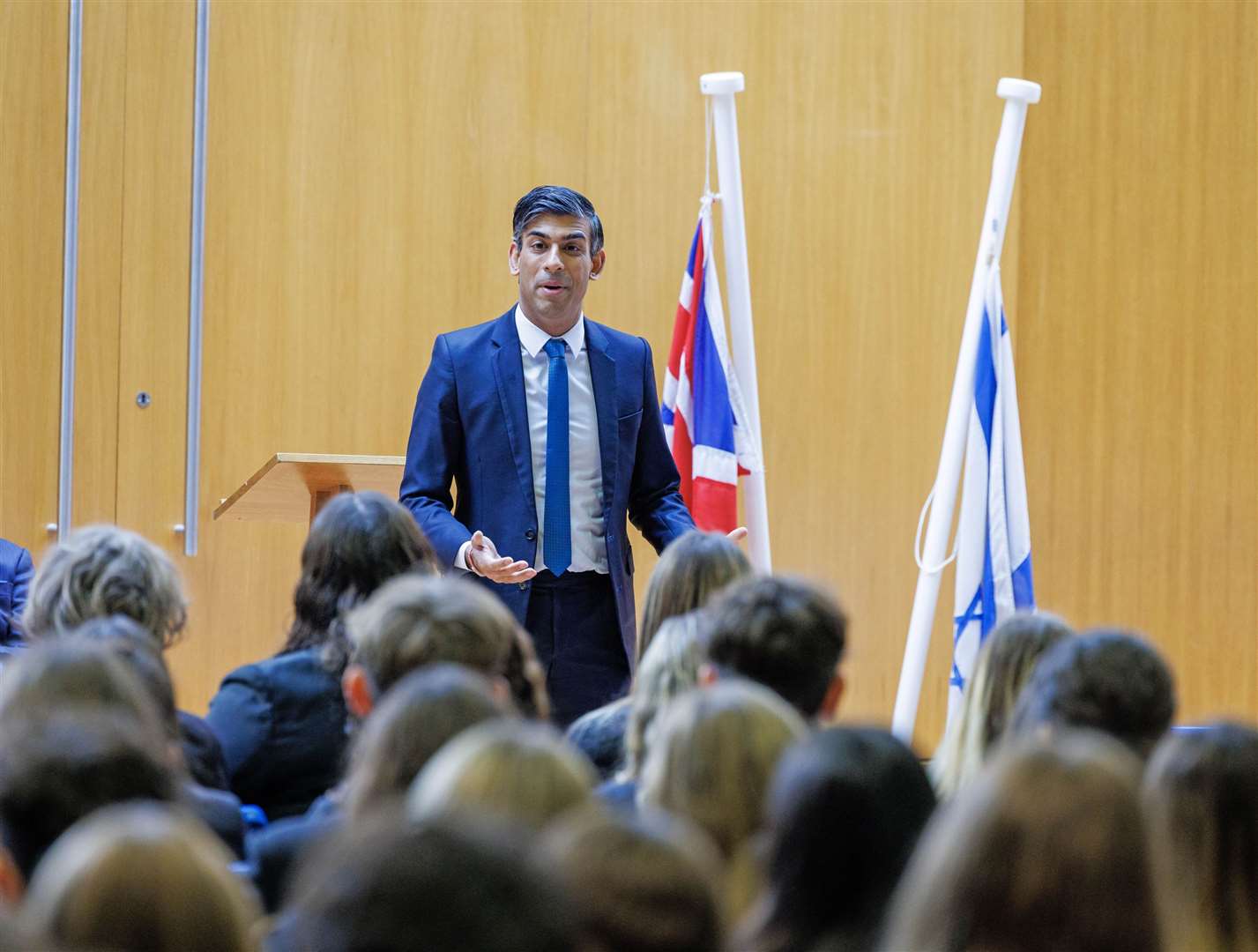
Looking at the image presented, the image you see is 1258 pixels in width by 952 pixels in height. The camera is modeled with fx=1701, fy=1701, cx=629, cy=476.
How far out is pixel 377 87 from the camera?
6.38 meters

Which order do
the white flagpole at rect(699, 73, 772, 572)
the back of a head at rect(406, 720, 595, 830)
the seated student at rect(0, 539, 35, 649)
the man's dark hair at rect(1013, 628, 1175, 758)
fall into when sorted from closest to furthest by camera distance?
1. the back of a head at rect(406, 720, 595, 830)
2. the man's dark hair at rect(1013, 628, 1175, 758)
3. the seated student at rect(0, 539, 35, 649)
4. the white flagpole at rect(699, 73, 772, 572)

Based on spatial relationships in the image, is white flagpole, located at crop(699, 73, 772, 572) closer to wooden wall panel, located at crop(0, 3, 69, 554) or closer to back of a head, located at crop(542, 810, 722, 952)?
wooden wall panel, located at crop(0, 3, 69, 554)

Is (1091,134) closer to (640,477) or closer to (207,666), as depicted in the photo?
(640,477)

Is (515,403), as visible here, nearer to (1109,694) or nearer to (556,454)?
(556,454)

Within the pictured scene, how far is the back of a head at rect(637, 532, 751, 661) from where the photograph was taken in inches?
119

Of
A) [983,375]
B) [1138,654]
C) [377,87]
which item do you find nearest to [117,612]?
[1138,654]

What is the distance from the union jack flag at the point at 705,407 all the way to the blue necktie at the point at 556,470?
1.02 m

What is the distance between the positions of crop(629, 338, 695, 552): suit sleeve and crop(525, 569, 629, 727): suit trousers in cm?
26

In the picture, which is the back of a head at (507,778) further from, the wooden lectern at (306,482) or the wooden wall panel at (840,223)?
the wooden wall panel at (840,223)

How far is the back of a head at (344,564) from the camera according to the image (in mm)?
3105

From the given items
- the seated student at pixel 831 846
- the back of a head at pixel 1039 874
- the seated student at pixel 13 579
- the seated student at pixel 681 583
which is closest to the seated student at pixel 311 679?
the seated student at pixel 681 583

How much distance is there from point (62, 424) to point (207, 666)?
1.03m

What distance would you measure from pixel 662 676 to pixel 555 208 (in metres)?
2.07

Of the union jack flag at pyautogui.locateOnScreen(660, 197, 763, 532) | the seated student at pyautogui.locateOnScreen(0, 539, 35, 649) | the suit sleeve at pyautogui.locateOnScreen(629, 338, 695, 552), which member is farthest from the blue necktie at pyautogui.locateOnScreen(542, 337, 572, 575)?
the seated student at pyautogui.locateOnScreen(0, 539, 35, 649)
